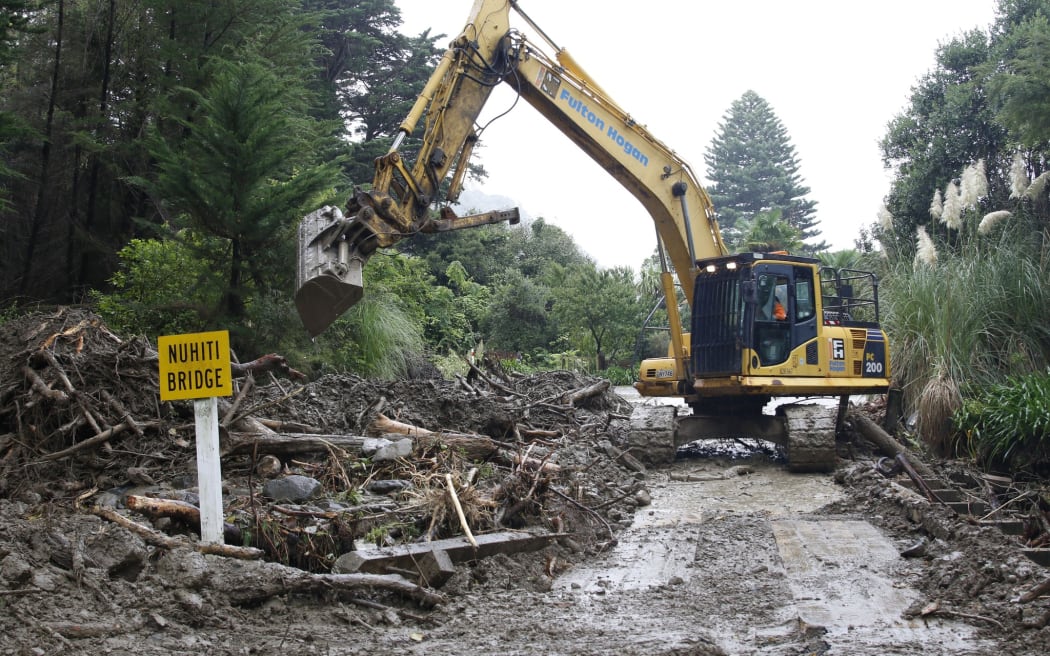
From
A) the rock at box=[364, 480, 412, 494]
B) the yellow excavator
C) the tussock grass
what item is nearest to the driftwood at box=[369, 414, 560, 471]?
the rock at box=[364, 480, 412, 494]

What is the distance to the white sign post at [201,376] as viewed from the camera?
6027 millimetres

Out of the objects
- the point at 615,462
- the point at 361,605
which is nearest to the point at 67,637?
the point at 361,605

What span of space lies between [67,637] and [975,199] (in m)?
14.6

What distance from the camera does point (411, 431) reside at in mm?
9422

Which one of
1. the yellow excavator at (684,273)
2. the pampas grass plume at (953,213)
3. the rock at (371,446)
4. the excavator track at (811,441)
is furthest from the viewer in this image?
the pampas grass plume at (953,213)

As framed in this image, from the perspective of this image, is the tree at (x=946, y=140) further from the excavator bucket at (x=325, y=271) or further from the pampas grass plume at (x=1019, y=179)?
the excavator bucket at (x=325, y=271)

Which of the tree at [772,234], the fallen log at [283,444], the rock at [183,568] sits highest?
the tree at [772,234]

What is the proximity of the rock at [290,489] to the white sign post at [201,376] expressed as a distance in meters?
0.96

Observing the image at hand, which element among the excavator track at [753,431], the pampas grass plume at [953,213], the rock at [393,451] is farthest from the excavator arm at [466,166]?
the pampas grass plume at [953,213]

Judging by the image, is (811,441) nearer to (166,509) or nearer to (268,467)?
(268,467)

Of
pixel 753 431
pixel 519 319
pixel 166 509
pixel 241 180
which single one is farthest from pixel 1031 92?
pixel 519 319

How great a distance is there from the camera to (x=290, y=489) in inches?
274

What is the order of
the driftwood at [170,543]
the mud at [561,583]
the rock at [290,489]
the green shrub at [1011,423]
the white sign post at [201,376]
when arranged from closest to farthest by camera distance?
the mud at [561,583]
the driftwood at [170,543]
the white sign post at [201,376]
the rock at [290,489]
the green shrub at [1011,423]

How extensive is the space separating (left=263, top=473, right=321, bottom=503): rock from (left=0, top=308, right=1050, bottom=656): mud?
0.74 feet
